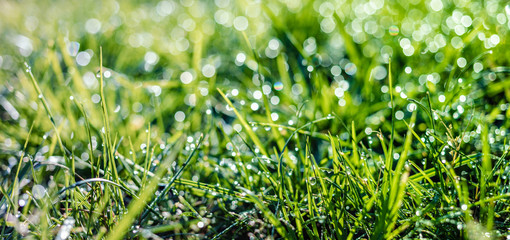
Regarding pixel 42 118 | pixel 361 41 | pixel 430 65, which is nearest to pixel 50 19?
pixel 42 118

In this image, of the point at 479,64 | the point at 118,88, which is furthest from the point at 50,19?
the point at 479,64

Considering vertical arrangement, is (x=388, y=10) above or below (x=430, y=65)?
above

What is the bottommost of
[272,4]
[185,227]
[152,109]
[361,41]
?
[185,227]

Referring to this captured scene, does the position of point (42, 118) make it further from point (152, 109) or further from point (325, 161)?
point (325, 161)

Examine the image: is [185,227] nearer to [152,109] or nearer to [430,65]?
[152,109]

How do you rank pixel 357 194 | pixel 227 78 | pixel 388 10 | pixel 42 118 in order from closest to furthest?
pixel 357 194 < pixel 42 118 < pixel 227 78 < pixel 388 10

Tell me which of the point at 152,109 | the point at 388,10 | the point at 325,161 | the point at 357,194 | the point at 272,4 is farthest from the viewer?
the point at 272,4

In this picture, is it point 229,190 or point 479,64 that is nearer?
point 229,190
